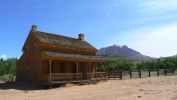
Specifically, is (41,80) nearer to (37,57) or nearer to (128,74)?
(37,57)

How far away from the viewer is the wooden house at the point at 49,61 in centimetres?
2148

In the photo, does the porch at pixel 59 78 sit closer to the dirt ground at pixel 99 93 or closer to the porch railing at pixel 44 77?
the porch railing at pixel 44 77

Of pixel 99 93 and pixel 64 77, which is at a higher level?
pixel 64 77

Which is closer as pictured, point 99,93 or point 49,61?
point 99,93

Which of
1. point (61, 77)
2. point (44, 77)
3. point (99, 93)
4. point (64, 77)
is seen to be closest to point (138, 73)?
point (64, 77)

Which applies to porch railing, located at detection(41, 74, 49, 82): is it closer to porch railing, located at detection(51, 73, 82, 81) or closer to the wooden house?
the wooden house

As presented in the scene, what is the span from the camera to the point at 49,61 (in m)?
21.1

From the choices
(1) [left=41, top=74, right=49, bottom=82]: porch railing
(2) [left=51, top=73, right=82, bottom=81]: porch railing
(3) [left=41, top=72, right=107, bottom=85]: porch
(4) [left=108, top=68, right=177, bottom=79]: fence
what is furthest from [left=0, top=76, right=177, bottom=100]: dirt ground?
(4) [left=108, top=68, right=177, bottom=79]: fence

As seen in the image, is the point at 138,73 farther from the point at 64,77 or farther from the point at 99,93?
the point at 99,93

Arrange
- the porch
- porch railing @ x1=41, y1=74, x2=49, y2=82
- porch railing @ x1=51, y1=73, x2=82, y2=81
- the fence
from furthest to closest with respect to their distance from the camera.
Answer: the fence
porch railing @ x1=51, y1=73, x2=82, y2=81
porch railing @ x1=41, y1=74, x2=49, y2=82
the porch

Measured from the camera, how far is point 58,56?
21500 mm

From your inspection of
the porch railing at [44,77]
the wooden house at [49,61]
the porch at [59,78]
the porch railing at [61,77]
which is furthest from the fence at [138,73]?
the porch railing at [44,77]

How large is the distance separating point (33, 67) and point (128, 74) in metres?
18.3

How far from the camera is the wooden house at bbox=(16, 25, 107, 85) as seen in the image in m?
21.5
